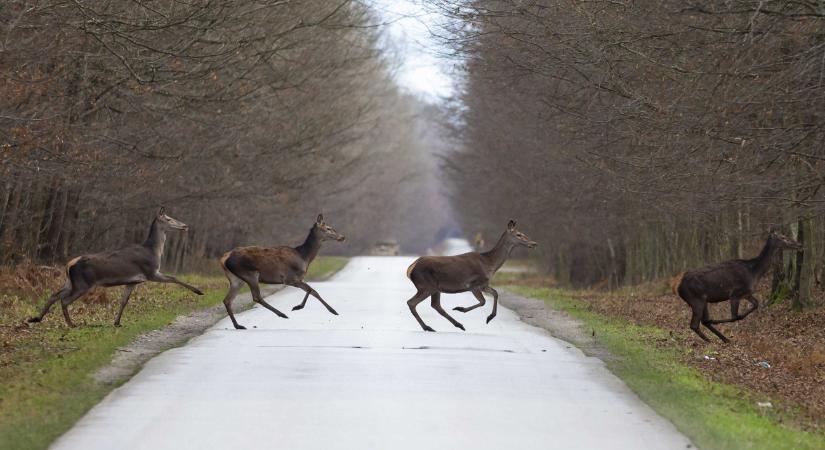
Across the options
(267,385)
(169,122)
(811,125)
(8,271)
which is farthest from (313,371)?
(169,122)

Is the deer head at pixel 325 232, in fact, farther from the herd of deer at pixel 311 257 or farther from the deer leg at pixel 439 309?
the deer leg at pixel 439 309

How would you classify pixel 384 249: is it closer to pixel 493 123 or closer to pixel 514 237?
pixel 493 123

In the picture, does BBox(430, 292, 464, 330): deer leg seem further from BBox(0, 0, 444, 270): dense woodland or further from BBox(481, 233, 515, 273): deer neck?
BBox(0, 0, 444, 270): dense woodland

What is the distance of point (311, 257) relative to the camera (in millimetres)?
24391

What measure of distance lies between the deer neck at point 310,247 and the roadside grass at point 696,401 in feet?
16.8

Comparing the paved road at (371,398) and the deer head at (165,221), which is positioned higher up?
the deer head at (165,221)

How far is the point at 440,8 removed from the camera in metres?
21.6

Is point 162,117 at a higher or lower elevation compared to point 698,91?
higher

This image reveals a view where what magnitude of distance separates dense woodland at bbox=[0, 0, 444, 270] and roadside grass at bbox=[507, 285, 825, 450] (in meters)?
7.00

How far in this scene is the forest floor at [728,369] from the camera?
12.2 m

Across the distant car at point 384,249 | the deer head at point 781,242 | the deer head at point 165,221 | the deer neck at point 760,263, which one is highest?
the deer head at point 165,221

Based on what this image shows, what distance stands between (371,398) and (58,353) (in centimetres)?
554

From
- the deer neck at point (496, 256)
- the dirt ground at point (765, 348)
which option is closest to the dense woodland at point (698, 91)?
the dirt ground at point (765, 348)

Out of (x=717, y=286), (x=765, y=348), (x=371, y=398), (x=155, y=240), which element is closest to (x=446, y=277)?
(x=717, y=286)
